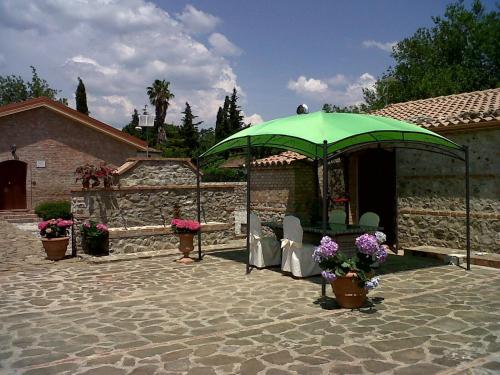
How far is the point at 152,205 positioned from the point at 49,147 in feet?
40.5

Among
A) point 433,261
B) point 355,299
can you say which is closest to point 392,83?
point 433,261

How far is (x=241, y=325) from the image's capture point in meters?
5.59

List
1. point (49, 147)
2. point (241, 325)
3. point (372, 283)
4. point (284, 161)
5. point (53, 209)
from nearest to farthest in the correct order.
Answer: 1. point (241, 325)
2. point (372, 283)
3. point (284, 161)
4. point (53, 209)
5. point (49, 147)

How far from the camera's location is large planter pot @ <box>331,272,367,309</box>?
607 cm

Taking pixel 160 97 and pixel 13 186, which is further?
pixel 160 97

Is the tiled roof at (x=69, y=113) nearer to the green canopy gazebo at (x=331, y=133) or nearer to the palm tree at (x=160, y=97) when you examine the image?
the green canopy gazebo at (x=331, y=133)

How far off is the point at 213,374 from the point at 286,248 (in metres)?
4.52

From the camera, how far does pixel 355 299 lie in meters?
6.16

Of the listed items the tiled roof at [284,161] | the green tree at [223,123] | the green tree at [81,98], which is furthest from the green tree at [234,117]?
the tiled roof at [284,161]

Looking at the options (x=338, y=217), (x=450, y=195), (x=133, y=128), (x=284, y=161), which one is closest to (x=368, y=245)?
(x=338, y=217)

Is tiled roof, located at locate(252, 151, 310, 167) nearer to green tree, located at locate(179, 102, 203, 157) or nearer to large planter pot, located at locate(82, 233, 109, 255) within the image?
large planter pot, located at locate(82, 233, 109, 255)

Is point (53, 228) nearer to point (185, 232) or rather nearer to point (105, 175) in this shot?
point (105, 175)

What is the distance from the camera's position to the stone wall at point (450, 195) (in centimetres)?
961

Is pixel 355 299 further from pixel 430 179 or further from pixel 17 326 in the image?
pixel 430 179
